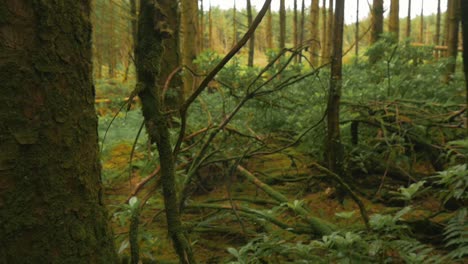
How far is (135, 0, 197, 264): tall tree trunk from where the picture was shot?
1.26 m

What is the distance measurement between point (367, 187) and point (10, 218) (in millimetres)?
3011

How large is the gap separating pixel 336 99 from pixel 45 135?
7.48ft

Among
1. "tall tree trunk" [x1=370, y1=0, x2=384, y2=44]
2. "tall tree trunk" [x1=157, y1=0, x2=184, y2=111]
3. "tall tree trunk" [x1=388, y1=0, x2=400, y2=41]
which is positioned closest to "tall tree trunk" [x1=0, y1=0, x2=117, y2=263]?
"tall tree trunk" [x1=157, y1=0, x2=184, y2=111]

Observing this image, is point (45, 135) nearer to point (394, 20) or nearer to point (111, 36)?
point (111, 36)

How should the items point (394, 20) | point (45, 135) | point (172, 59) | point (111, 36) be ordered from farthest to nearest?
1. point (394, 20)
2. point (111, 36)
3. point (172, 59)
4. point (45, 135)

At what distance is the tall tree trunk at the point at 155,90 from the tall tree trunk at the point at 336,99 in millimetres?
1806

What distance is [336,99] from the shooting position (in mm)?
2867

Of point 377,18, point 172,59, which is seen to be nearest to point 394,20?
point 377,18

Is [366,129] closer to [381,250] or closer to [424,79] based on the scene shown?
[424,79]

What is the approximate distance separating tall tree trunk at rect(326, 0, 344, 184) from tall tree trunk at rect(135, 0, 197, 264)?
1806mm

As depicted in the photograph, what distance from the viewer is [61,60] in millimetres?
1176

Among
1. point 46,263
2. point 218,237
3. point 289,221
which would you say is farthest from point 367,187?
point 46,263

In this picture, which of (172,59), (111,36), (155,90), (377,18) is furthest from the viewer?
(111,36)

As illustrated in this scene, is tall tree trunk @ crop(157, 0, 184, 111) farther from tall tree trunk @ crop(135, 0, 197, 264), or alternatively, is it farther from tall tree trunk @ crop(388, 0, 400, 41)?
tall tree trunk @ crop(388, 0, 400, 41)
